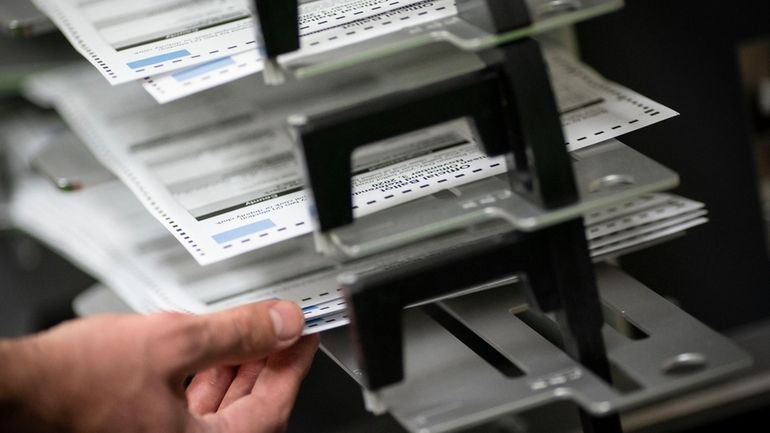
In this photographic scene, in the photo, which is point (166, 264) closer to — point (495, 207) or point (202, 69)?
point (202, 69)

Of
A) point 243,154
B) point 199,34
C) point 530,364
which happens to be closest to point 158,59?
point 199,34

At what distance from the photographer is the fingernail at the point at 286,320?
2.44 feet

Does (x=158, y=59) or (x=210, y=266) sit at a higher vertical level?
(x=158, y=59)

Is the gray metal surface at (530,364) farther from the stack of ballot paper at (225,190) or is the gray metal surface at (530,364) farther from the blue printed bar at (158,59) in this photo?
the blue printed bar at (158,59)

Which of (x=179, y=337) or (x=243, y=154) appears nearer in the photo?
(x=179, y=337)

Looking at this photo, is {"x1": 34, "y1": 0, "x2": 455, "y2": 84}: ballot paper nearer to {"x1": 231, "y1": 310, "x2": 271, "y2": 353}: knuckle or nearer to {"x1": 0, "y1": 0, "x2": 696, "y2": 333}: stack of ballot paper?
{"x1": 0, "y1": 0, "x2": 696, "y2": 333}: stack of ballot paper

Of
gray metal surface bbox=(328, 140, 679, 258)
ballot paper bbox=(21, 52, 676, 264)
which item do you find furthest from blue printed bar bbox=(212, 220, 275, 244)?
gray metal surface bbox=(328, 140, 679, 258)

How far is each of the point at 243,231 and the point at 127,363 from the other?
135mm

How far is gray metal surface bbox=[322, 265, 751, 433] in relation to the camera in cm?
66

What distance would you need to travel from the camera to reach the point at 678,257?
115cm

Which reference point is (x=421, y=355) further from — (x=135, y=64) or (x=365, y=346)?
(x=135, y=64)

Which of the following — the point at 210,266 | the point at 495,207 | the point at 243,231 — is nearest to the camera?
the point at 495,207

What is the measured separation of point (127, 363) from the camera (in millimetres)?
703


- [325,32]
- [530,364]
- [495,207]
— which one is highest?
[325,32]
